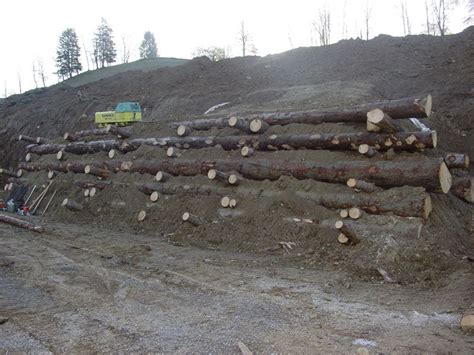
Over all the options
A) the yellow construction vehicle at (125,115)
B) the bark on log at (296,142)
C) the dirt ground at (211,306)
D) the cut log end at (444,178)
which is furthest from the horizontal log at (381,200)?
the yellow construction vehicle at (125,115)

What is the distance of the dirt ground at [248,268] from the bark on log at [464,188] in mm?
325

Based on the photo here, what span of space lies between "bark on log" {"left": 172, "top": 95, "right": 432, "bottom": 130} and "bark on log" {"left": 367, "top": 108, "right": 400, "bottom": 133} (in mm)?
331

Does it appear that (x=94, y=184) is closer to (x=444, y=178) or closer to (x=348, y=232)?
(x=348, y=232)

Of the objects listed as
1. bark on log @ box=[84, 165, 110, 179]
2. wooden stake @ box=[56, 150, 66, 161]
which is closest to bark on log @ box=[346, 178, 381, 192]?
bark on log @ box=[84, 165, 110, 179]

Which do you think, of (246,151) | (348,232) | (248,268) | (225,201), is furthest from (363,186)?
(246,151)

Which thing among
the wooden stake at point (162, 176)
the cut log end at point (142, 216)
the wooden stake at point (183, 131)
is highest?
the wooden stake at point (183, 131)

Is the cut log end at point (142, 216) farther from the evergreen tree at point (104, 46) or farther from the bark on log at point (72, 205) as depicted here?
the evergreen tree at point (104, 46)

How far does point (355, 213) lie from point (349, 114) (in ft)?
8.99

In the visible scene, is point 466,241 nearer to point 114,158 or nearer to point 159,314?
point 159,314

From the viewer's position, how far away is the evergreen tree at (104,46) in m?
68.5

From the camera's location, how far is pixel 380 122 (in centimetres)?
881

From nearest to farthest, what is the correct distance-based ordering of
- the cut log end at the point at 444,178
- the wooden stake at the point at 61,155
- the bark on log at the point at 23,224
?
the cut log end at the point at 444,178 → the bark on log at the point at 23,224 → the wooden stake at the point at 61,155

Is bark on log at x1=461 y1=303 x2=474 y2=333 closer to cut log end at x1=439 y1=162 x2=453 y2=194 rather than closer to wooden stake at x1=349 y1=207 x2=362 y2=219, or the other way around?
wooden stake at x1=349 y1=207 x2=362 y2=219

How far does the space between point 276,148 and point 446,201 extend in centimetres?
406
